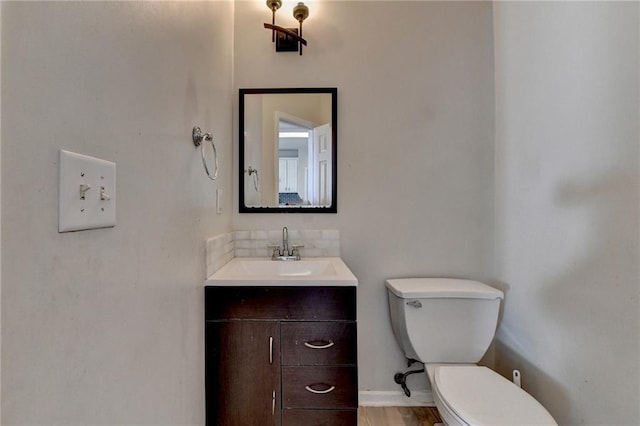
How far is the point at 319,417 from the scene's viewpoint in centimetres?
119

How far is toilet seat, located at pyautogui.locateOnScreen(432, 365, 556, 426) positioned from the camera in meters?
1.00

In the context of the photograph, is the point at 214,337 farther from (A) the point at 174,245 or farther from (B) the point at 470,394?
(B) the point at 470,394

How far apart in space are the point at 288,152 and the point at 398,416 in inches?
60.5

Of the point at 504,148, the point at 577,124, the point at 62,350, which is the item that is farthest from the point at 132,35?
the point at 504,148

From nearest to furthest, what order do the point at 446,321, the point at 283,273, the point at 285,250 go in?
the point at 446,321
the point at 283,273
the point at 285,250

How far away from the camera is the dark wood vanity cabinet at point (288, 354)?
46.6 inches

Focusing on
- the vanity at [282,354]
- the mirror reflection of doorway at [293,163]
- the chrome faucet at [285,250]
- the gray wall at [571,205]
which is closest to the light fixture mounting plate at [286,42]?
the mirror reflection of doorway at [293,163]

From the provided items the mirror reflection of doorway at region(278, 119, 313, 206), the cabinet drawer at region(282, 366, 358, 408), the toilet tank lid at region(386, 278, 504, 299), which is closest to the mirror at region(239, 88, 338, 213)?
the mirror reflection of doorway at region(278, 119, 313, 206)

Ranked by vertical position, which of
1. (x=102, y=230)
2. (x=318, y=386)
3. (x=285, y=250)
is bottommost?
(x=318, y=386)

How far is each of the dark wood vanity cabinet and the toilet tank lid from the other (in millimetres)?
420

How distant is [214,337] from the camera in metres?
1.18

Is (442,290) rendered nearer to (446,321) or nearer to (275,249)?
(446,321)

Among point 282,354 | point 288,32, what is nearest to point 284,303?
point 282,354

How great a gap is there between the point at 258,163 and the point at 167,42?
885 mm
